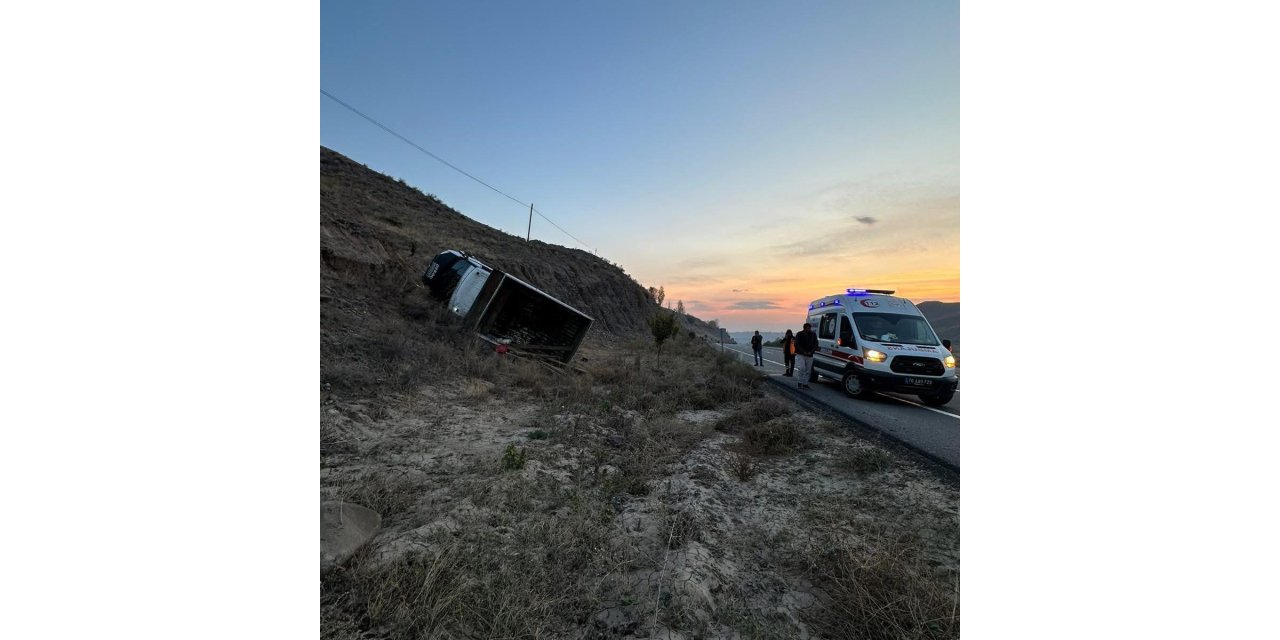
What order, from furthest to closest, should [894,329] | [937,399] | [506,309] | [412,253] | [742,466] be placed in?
[412,253] < [506,309] < [894,329] < [937,399] < [742,466]

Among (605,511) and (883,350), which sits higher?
(883,350)

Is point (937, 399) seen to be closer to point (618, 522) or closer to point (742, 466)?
point (742, 466)

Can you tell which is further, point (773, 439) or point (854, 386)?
point (854, 386)

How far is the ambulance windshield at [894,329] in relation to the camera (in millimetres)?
9508

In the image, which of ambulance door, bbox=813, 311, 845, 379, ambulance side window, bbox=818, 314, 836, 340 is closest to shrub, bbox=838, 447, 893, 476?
ambulance door, bbox=813, 311, 845, 379

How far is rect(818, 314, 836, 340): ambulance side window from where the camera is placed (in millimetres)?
10703

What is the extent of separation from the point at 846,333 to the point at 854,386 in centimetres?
112

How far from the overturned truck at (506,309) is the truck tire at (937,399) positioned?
736cm

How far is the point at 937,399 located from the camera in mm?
9094

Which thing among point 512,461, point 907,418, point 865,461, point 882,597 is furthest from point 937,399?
point 512,461

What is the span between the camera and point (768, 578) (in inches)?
125

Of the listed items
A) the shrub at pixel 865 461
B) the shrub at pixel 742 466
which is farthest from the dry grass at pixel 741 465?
the shrub at pixel 865 461

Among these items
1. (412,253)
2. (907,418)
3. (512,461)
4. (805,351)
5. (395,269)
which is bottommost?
(907,418)
